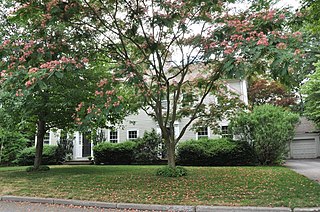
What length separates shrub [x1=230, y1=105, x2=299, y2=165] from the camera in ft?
42.3

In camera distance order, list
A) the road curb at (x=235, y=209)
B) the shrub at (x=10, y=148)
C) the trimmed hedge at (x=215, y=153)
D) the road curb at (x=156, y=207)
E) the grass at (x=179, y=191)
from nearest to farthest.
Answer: the road curb at (x=235, y=209)
the road curb at (x=156, y=207)
the grass at (x=179, y=191)
the trimmed hedge at (x=215, y=153)
the shrub at (x=10, y=148)

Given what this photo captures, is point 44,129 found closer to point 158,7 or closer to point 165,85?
point 165,85

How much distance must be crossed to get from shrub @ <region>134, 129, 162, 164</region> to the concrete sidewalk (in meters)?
9.00

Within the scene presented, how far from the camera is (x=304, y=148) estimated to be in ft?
66.7

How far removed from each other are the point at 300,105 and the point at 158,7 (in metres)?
20.7

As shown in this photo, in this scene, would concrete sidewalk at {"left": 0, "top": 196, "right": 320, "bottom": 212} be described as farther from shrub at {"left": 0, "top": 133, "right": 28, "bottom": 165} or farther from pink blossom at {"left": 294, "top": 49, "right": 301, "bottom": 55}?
shrub at {"left": 0, "top": 133, "right": 28, "bottom": 165}

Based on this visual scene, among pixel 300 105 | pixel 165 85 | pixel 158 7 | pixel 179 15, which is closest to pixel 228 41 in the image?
pixel 179 15

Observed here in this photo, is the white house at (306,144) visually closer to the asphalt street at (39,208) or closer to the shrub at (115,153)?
the shrub at (115,153)

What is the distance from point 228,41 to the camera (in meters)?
6.07

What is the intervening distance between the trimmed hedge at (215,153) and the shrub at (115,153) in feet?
10.1

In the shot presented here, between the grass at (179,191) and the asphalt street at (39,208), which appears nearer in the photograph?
the grass at (179,191)

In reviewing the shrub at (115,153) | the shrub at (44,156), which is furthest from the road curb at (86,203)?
the shrub at (44,156)

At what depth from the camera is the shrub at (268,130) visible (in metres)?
12.9

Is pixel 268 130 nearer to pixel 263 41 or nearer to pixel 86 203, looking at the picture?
pixel 263 41
